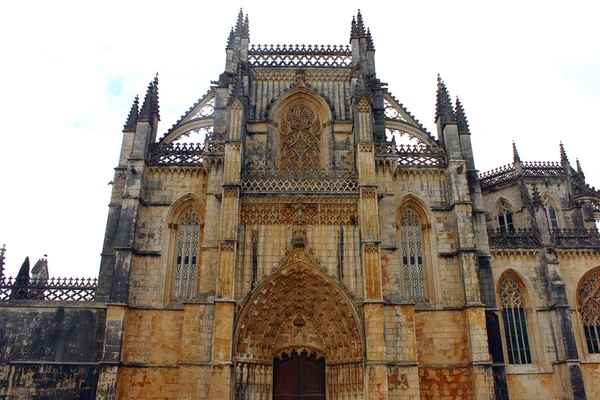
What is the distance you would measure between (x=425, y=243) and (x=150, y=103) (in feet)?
46.6

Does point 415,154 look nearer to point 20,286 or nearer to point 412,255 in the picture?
point 412,255

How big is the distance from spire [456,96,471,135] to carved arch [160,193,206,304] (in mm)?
12704

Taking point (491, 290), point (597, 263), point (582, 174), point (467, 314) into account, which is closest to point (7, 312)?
point (467, 314)

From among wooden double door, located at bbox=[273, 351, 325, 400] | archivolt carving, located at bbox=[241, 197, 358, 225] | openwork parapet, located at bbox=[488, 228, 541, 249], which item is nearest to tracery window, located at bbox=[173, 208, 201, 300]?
archivolt carving, located at bbox=[241, 197, 358, 225]

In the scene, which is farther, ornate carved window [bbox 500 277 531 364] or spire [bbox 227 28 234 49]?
spire [bbox 227 28 234 49]

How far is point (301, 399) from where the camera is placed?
60.7 feet

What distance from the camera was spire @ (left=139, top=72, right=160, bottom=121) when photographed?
22362 mm

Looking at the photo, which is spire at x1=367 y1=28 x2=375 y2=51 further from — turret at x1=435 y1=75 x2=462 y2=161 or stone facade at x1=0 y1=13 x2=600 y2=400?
turret at x1=435 y1=75 x2=462 y2=161

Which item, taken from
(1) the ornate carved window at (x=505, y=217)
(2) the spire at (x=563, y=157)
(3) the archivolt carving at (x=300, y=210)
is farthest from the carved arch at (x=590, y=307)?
(3) the archivolt carving at (x=300, y=210)

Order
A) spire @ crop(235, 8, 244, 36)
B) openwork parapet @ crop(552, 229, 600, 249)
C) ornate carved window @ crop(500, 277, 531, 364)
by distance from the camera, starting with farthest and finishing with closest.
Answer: spire @ crop(235, 8, 244, 36)
openwork parapet @ crop(552, 229, 600, 249)
ornate carved window @ crop(500, 277, 531, 364)

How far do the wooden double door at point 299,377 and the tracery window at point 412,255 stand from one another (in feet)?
16.0

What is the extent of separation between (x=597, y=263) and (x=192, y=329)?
20101 mm

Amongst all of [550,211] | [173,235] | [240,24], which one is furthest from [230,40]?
[550,211]

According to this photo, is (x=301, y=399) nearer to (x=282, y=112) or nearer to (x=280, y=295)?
(x=280, y=295)
